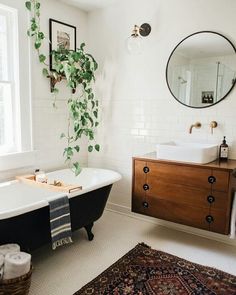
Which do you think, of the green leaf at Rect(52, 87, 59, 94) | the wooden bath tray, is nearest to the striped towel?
the wooden bath tray

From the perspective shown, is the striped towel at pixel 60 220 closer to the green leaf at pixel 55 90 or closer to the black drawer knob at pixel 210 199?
the black drawer knob at pixel 210 199

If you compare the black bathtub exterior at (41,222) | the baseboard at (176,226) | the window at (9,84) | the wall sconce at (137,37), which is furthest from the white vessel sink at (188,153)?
the window at (9,84)

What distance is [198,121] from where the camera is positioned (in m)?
2.81

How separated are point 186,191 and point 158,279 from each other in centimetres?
78

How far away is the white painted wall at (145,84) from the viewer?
2.66 metres

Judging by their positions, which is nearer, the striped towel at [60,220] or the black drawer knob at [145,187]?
the striped towel at [60,220]

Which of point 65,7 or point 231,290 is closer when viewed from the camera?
point 231,290

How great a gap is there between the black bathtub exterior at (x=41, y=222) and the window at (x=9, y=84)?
982 millimetres

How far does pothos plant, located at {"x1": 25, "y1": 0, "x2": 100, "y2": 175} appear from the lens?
9.36 feet

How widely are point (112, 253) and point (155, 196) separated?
2.19ft

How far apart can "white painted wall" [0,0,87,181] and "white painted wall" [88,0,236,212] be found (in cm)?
41

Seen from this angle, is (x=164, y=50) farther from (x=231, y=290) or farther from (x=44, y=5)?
(x=231, y=290)

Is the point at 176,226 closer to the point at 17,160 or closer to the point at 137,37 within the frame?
the point at 17,160

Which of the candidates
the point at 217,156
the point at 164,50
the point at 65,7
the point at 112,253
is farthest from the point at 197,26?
the point at 112,253
